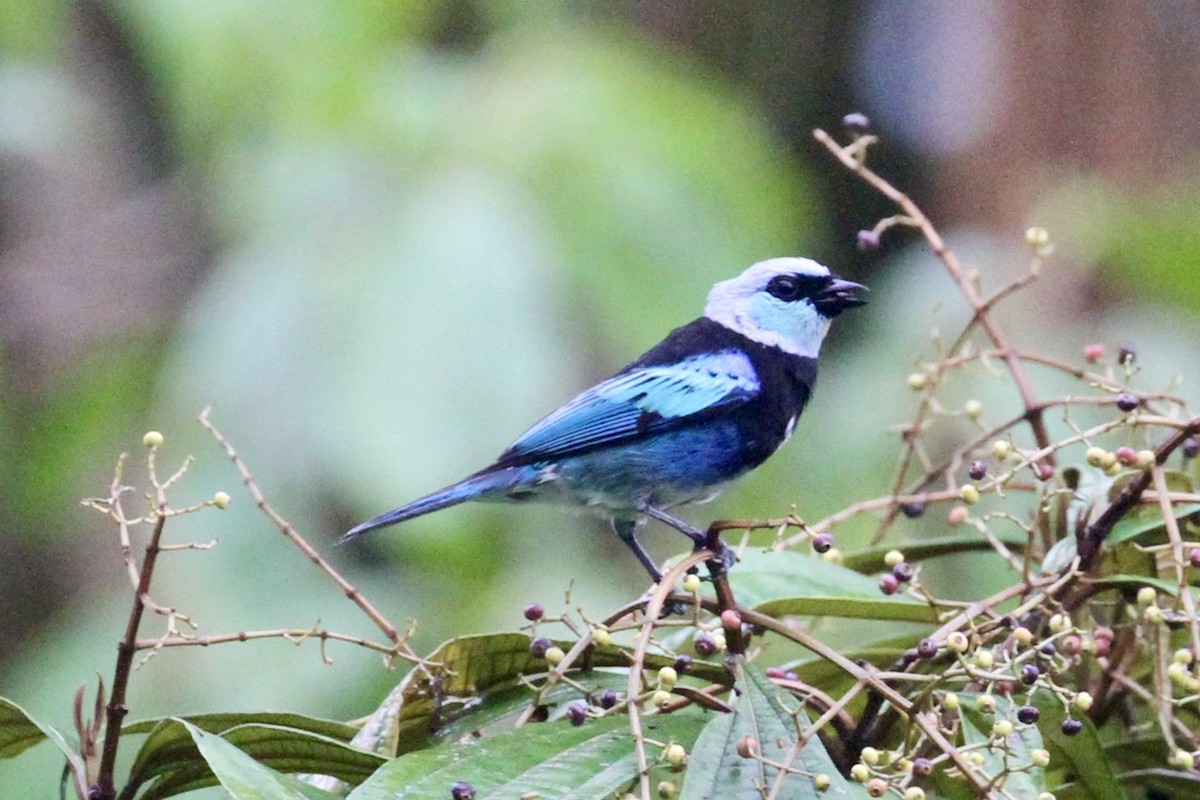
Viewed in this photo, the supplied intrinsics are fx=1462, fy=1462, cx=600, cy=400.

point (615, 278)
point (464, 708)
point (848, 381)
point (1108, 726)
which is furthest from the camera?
point (848, 381)

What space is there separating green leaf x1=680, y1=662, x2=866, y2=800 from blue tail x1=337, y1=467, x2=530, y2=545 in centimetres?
105

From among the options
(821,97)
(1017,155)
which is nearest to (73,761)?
(1017,155)

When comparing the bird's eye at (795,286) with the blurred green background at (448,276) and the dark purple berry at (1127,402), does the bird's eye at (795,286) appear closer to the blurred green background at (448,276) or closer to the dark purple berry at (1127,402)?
the blurred green background at (448,276)

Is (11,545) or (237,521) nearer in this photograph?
(237,521)

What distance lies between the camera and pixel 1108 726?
6.61 feet

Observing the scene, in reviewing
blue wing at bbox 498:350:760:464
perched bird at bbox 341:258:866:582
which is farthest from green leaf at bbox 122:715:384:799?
blue wing at bbox 498:350:760:464

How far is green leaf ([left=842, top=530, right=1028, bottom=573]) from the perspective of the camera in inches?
81.7

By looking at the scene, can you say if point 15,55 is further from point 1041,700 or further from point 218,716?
point 1041,700

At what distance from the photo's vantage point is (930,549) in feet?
7.02

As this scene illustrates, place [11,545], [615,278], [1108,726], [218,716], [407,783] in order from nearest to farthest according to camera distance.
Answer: [407,783] → [218,716] → [1108,726] → [615,278] → [11,545]

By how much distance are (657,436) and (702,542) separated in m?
0.91

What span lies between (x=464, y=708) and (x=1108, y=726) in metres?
0.92

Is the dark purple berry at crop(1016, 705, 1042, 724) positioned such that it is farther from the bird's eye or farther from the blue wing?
the bird's eye

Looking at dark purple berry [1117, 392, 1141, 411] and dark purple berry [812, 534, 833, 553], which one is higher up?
dark purple berry [1117, 392, 1141, 411]
